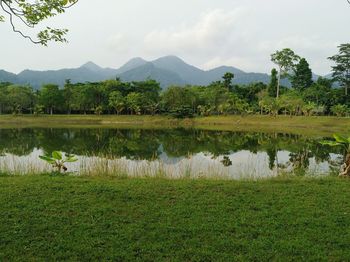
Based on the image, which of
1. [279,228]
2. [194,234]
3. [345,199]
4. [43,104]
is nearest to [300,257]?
[279,228]

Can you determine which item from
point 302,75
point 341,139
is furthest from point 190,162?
point 302,75

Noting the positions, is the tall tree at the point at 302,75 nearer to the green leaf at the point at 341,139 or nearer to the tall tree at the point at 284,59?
the tall tree at the point at 284,59

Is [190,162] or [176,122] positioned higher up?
[190,162]

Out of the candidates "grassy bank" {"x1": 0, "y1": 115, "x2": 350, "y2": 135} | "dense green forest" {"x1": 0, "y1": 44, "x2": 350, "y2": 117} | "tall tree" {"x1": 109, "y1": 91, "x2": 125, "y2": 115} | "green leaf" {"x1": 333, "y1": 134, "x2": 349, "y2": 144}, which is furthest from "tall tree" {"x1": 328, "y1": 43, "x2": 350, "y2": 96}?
"green leaf" {"x1": 333, "y1": 134, "x2": 349, "y2": 144}

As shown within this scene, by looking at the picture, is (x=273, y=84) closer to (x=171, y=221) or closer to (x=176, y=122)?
(x=176, y=122)

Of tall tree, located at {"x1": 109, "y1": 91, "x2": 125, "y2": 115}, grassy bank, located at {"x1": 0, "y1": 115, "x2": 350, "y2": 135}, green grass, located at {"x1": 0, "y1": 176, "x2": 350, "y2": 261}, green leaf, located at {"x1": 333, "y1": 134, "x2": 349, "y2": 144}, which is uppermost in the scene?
tall tree, located at {"x1": 109, "y1": 91, "x2": 125, "y2": 115}

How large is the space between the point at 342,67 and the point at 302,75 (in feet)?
23.8

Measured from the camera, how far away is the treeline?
184 feet

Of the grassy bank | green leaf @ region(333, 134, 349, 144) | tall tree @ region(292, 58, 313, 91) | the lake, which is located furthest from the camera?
tall tree @ region(292, 58, 313, 91)

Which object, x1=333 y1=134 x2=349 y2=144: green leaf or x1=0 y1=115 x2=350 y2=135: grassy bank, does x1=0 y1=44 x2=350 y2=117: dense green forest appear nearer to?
x1=0 y1=115 x2=350 y2=135: grassy bank

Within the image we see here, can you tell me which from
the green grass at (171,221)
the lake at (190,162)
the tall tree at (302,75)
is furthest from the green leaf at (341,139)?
the tall tree at (302,75)

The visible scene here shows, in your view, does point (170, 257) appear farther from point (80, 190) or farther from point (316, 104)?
point (316, 104)

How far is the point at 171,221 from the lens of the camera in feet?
19.7

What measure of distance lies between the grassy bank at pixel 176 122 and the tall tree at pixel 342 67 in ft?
68.0
